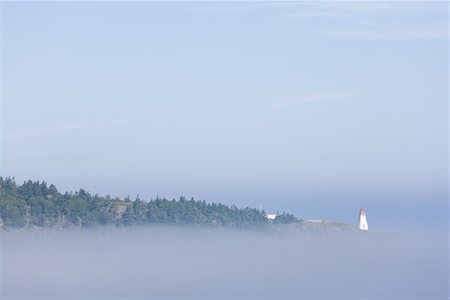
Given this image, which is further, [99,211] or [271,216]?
[271,216]

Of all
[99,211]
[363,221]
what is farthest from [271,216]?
[99,211]

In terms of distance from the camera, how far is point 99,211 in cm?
8706

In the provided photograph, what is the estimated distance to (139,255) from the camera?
260 feet

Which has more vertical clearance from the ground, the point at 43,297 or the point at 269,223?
the point at 269,223

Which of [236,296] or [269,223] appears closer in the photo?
[236,296]

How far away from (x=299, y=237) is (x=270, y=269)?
18460 mm

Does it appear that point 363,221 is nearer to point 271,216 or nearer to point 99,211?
point 271,216

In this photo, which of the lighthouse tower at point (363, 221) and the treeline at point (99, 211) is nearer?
the treeline at point (99, 211)

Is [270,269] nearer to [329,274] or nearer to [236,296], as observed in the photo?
[329,274]

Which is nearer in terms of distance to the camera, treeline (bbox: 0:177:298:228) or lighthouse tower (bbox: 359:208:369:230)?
treeline (bbox: 0:177:298:228)

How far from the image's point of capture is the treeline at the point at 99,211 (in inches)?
3201

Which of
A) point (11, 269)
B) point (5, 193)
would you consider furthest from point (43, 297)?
point (5, 193)

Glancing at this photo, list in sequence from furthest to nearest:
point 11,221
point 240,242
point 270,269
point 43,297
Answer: point 240,242
point 11,221
point 270,269
point 43,297

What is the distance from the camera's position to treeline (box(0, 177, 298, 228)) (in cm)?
8131
